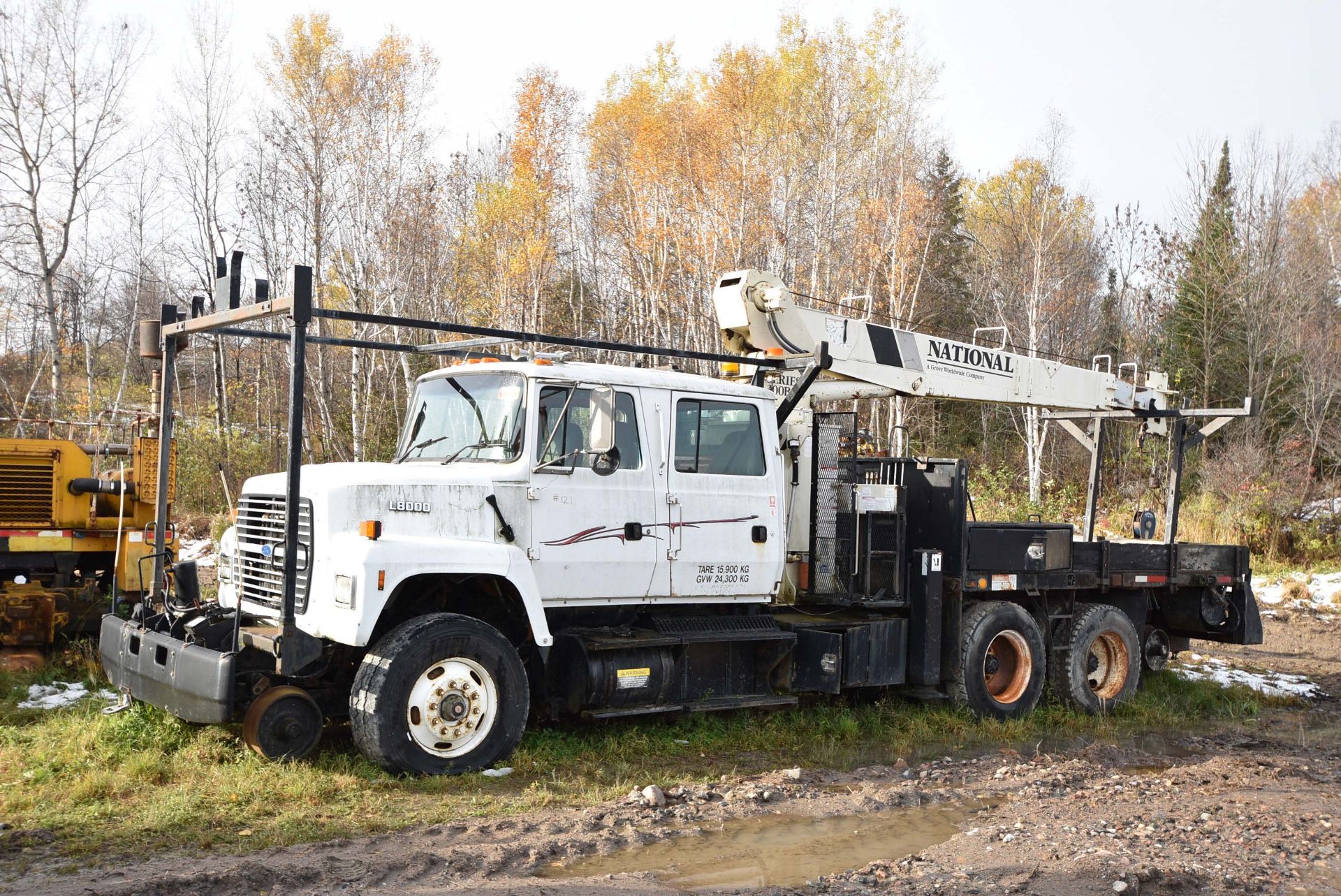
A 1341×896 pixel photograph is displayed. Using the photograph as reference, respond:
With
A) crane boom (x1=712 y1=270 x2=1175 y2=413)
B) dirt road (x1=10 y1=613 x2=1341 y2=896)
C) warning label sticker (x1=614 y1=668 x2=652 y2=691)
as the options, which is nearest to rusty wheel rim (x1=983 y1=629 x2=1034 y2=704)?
dirt road (x1=10 y1=613 x2=1341 y2=896)

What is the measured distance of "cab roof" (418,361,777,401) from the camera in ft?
23.7

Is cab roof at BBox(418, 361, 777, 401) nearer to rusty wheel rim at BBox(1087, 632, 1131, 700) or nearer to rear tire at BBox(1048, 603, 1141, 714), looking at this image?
rear tire at BBox(1048, 603, 1141, 714)

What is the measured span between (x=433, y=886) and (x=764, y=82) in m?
25.6

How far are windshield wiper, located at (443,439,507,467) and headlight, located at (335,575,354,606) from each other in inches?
47.2

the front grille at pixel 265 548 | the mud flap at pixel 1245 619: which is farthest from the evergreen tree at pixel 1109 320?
the front grille at pixel 265 548

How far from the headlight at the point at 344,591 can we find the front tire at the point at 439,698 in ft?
1.13

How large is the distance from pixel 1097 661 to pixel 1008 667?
1.34m

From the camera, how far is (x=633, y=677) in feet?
24.1

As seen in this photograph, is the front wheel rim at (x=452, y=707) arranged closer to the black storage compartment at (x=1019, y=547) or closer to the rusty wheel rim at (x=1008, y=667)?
the black storage compartment at (x=1019, y=547)

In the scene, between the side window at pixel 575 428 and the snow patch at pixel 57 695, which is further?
the snow patch at pixel 57 695

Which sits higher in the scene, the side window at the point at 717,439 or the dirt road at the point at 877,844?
the side window at the point at 717,439

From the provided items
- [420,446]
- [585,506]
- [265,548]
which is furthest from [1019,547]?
[265,548]

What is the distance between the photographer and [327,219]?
26.4m

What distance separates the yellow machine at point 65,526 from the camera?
31.1 ft
